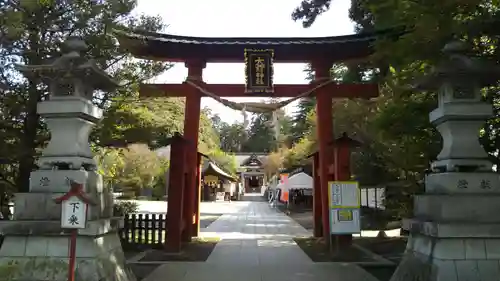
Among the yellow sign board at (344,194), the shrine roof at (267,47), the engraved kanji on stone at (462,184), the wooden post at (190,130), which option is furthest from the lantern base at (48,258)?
the shrine roof at (267,47)

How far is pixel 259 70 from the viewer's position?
13297 millimetres

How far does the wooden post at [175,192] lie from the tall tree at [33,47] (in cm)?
336

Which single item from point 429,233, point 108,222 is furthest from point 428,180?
point 108,222

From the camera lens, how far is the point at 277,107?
1234 centimetres

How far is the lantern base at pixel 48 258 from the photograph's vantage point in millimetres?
6504

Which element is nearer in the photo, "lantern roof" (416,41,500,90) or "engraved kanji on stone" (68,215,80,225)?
"engraved kanji on stone" (68,215,80,225)

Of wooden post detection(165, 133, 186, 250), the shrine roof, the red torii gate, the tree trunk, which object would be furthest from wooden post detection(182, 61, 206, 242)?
the tree trunk

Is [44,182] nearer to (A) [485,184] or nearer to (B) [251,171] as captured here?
(A) [485,184]

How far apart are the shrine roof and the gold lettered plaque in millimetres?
255

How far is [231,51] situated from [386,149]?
569 cm

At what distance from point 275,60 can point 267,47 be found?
63cm

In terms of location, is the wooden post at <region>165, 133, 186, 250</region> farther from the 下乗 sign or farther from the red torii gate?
the 下乗 sign

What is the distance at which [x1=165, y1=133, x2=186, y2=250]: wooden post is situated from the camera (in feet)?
39.1

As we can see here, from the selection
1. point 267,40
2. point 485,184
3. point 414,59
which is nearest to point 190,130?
point 267,40
